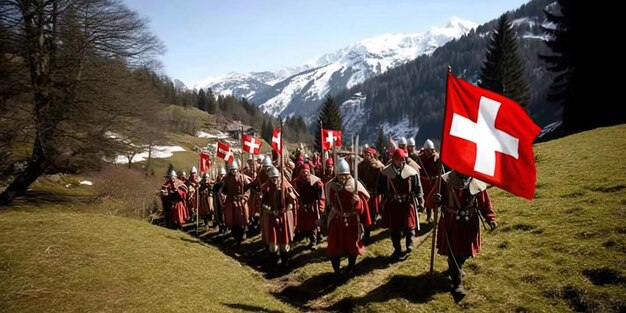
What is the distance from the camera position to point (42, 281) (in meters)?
7.15

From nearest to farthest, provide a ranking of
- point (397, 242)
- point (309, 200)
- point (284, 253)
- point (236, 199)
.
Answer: point (397, 242)
point (284, 253)
point (309, 200)
point (236, 199)

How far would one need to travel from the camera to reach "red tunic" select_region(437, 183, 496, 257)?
7719 millimetres

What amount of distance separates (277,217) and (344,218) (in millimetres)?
2446

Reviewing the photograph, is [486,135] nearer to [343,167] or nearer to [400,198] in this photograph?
[343,167]

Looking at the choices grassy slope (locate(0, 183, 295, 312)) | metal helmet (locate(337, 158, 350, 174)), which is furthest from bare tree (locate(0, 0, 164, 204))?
metal helmet (locate(337, 158, 350, 174))

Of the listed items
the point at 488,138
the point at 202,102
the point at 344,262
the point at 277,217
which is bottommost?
the point at 344,262

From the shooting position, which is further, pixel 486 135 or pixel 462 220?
pixel 462 220

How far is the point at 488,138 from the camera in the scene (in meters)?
6.77

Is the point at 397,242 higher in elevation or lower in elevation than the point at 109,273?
lower

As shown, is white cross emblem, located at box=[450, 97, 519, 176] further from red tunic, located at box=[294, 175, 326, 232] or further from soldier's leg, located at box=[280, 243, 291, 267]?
soldier's leg, located at box=[280, 243, 291, 267]

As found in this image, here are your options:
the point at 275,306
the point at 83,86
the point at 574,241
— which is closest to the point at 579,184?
the point at 574,241

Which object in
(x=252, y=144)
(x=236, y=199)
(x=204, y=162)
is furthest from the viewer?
(x=204, y=162)

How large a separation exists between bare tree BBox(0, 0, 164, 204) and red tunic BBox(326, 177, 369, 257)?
1774cm

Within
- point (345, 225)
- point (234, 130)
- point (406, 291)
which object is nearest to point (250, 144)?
point (345, 225)
